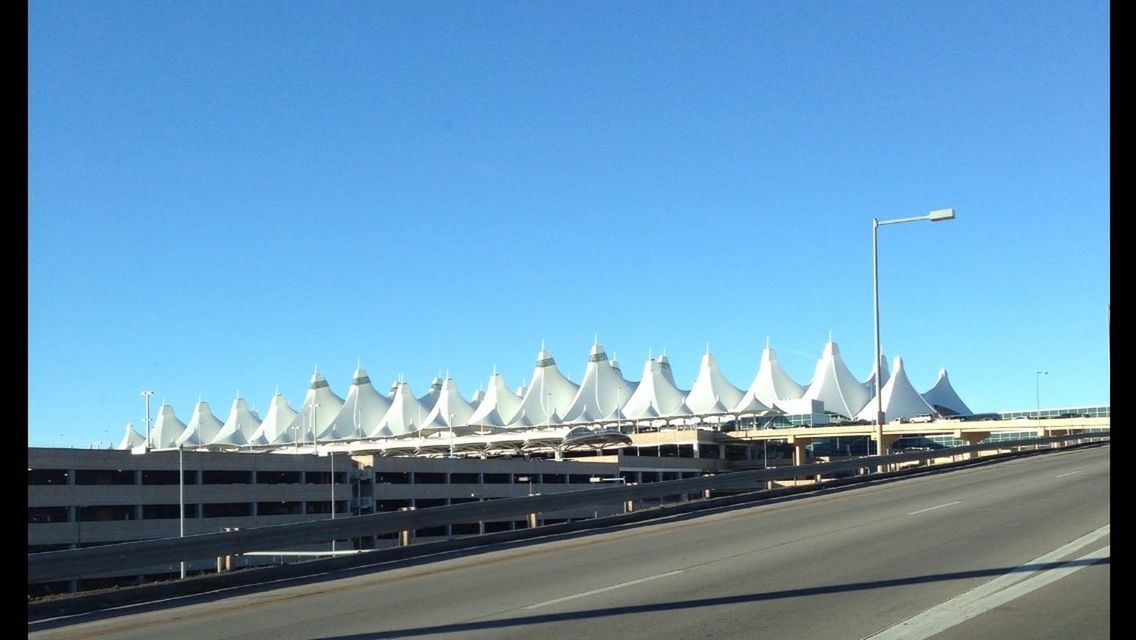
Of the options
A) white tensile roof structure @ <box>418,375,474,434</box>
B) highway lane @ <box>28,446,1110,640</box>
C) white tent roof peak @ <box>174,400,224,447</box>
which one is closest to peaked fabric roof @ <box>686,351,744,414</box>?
white tensile roof structure @ <box>418,375,474,434</box>

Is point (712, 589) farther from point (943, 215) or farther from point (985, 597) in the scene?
point (943, 215)

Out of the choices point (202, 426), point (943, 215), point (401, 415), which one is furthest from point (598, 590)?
point (202, 426)

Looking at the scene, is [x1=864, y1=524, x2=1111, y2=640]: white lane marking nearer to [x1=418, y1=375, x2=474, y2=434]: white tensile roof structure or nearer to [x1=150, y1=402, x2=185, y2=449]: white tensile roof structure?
[x1=418, y1=375, x2=474, y2=434]: white tensile roof structure

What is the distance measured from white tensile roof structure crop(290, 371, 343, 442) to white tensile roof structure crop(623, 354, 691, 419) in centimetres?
4143

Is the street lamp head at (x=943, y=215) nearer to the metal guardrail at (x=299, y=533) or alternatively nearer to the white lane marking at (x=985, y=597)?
the metal guardrail at (x=299, y=533)

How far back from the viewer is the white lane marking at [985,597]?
9.54 meters

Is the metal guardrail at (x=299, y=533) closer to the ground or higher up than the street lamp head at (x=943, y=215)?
closer to the ground

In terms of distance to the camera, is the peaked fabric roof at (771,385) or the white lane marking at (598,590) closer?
the white lane marking at (598,590)

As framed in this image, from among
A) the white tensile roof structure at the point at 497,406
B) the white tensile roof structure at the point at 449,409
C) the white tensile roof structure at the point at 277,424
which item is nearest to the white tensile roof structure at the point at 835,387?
the white tensile roof structure at the point at 497,406

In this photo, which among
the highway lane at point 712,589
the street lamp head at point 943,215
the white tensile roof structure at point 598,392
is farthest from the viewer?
the white tensile roof structure at point 598,392

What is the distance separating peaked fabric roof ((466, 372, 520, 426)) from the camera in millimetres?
137875

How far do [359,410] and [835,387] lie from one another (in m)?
62.8

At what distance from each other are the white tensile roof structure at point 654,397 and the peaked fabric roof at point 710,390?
1390 mm

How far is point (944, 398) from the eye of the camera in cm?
13900
